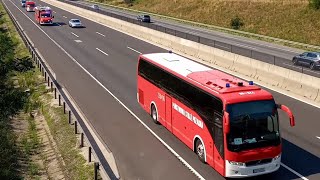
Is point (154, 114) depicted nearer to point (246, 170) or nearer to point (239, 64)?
point (246, 170)

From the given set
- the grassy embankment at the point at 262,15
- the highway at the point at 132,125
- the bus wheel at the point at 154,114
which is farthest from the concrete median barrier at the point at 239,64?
the grassy embankment at the point at 262,15

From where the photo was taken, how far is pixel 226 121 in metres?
12.5

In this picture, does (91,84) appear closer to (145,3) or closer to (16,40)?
(16,40)

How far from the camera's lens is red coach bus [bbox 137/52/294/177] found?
12672 millimetres

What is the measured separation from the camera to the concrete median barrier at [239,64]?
2339cm

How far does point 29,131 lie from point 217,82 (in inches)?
437

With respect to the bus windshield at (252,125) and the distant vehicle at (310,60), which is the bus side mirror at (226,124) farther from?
the distant vehicle at (310,60)

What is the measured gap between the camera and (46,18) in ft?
213

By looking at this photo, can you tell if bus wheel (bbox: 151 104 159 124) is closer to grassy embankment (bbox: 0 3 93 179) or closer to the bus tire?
the bus tire

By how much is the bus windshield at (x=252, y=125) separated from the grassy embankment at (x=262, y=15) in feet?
138

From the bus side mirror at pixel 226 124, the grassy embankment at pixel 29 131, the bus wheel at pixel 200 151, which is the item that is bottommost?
the grassy embankment at pixel 29 131

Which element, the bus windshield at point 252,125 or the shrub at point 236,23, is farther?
the shrub at point 236,23

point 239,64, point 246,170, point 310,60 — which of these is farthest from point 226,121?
point 310,60

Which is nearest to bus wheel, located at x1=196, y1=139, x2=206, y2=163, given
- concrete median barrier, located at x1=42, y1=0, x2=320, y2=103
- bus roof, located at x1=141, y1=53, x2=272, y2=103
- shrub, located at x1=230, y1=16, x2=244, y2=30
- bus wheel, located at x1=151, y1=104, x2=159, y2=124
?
bus roof, located at x1=141, y1=53, x2=272, y2=103
